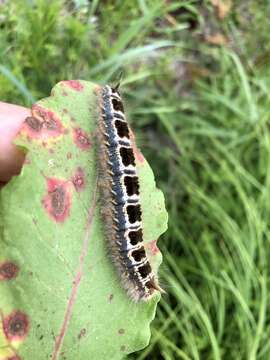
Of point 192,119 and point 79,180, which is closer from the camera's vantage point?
point 79,180

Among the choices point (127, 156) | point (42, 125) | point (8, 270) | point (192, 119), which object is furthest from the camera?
point (192, 119)

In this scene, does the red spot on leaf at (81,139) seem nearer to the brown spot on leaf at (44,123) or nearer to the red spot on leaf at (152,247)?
the brown spot on leaf at (44,123)

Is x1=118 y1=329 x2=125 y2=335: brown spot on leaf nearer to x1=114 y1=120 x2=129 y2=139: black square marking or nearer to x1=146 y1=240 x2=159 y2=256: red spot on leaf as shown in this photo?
x1=146 y1=240 x2=159 y2=256: red spot on leaf

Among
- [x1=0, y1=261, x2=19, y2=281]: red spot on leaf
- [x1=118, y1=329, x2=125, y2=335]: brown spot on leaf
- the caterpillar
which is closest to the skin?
the caterpillar

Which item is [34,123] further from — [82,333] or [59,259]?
[82,333]

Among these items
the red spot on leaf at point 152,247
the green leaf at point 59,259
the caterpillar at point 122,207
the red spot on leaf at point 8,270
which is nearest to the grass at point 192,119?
the caterpillar at point 122,207

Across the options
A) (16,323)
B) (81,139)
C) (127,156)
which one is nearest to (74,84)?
(81,139)
